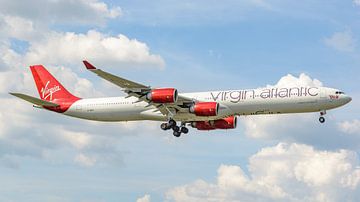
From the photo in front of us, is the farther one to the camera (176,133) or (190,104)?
(176,133)

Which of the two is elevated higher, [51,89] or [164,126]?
[51,89]

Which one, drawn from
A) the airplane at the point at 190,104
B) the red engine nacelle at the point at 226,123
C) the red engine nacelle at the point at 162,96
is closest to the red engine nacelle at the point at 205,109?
the airplane at the point at 190,104

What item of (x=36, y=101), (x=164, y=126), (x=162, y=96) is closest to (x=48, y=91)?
(x=36, y=101)

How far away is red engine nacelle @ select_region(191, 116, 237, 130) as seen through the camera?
278ft

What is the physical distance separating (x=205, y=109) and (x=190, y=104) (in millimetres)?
2552

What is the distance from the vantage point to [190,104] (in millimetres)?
77500

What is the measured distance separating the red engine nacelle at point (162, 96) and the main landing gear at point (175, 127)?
608cm

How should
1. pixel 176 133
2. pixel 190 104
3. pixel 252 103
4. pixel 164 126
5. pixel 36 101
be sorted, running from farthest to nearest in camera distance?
pixel 36 101 < pixel 176 133 < pixel 164 126 < pixel 190 104 < pixel 252 103

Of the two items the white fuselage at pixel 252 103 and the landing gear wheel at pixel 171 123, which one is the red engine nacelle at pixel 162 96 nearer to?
the white fuselage at pixel 252 103

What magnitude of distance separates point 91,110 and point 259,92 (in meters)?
22.2

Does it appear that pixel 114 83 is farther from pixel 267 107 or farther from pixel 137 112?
pixel 267 107

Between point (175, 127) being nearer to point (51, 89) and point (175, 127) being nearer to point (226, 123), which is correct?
point (226, 123)

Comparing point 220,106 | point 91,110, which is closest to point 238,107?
point 220,106

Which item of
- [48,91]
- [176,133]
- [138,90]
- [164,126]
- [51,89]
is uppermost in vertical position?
[51,89]
